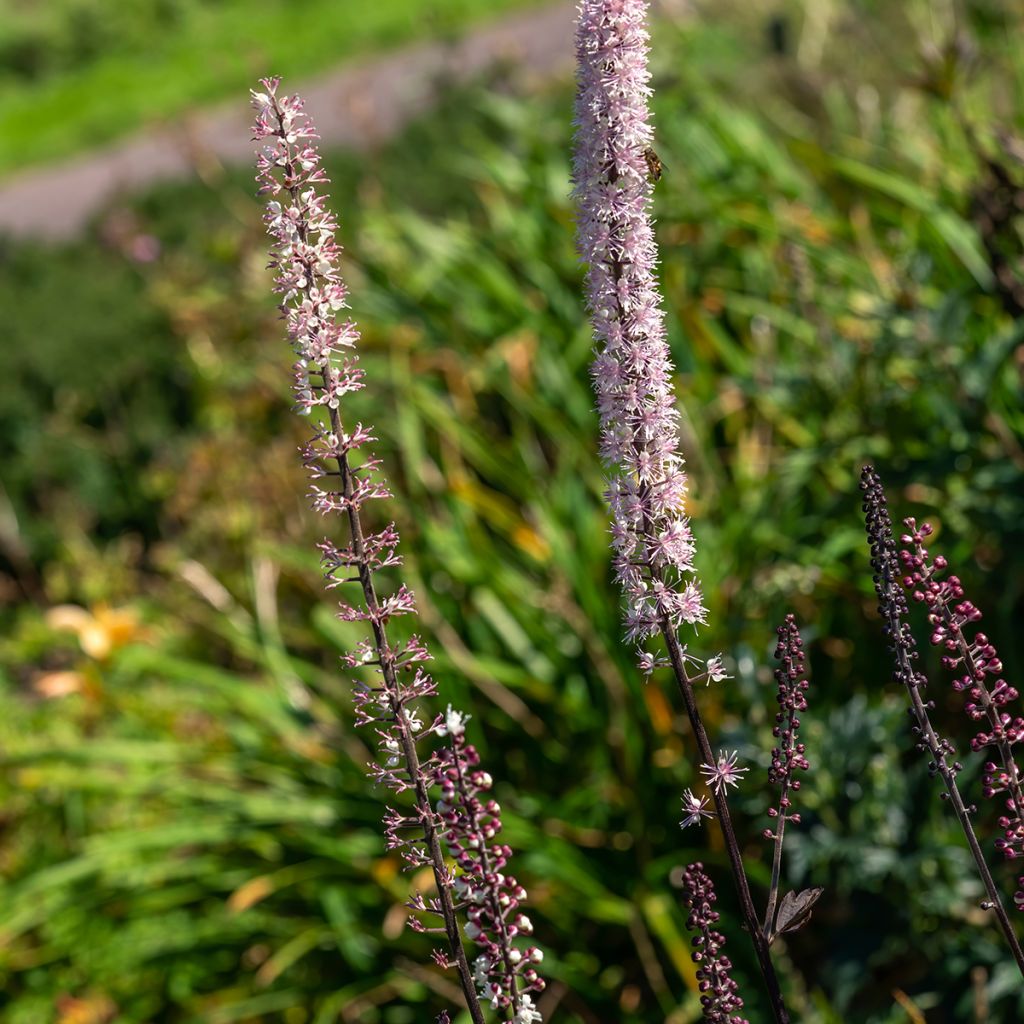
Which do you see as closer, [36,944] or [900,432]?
[900,432]

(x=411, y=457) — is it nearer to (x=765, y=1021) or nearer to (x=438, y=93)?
(x=765, y=1021)

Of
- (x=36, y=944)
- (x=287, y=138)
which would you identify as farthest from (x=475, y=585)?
(x=287, y=138)

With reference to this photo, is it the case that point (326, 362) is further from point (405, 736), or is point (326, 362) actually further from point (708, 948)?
point (708, 948)

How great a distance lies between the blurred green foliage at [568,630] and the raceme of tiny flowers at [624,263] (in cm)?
119

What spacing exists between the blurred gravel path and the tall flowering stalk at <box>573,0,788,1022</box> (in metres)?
11.1

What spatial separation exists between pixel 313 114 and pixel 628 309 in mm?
16191

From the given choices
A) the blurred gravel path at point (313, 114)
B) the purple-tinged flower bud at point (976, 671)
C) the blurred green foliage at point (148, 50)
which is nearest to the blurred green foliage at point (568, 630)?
the purple-tinged flower bud at point (976, 671)

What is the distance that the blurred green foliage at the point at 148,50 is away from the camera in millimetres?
18484

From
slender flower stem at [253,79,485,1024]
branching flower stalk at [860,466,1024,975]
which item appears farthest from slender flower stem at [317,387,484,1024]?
branching flower stalk at [860,466,1024,975]

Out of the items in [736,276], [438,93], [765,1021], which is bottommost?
[765,1021]

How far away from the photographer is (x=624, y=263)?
1323 millimetres

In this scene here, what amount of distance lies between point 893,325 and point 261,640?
2159 mm

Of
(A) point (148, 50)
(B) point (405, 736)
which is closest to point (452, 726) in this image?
(B) point (405, 736)

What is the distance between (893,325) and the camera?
362 centimetres
